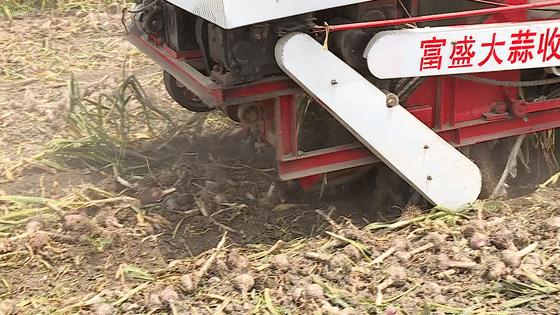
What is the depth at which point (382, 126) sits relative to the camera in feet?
12.9

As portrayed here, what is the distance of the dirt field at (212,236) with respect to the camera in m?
3.48

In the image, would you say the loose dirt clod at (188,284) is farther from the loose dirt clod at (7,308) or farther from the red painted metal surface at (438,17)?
the red painted metal surface at (438,17)

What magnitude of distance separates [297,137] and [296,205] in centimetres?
61

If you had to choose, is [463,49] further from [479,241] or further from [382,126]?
[479,241]

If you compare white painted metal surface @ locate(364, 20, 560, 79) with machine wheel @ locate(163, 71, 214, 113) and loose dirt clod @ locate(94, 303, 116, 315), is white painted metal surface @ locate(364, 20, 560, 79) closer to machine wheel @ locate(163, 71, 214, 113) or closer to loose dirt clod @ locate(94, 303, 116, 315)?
loose dirt clod @ locate(94, 303, 116, 315)

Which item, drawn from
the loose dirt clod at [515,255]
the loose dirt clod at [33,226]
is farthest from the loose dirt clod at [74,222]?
the loose dirt clod at [515,255]

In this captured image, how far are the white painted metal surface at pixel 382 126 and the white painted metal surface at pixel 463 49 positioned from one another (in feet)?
0.49

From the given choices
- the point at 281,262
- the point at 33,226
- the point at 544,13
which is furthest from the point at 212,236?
the point at 544,13

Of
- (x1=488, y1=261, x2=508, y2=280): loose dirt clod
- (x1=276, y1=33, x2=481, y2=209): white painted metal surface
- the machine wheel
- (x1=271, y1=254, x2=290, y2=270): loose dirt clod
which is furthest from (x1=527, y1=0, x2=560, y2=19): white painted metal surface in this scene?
the machine wheel

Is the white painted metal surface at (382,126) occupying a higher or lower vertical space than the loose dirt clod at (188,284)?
higher

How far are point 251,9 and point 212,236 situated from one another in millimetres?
1253

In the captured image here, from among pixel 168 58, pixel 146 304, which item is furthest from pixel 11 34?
pixel 146 304

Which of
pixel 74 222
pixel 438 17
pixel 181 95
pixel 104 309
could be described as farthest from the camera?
pixel 181 95

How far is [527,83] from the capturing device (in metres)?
4.26
